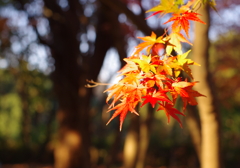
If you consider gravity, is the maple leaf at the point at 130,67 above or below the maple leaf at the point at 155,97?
above

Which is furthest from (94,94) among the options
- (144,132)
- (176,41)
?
(176,41)

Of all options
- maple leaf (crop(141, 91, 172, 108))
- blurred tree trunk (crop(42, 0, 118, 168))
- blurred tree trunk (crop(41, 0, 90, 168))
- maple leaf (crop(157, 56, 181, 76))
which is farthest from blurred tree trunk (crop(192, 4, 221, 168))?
blurred tree trunk (crop(41, 0, 90, 168))

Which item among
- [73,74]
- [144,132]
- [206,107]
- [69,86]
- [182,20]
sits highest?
[73,74]

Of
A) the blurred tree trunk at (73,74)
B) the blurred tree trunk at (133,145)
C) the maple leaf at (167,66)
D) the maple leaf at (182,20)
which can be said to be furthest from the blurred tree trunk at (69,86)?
the maple leaf at (167,66)

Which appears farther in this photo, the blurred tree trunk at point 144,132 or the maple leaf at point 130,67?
the blurred tree trunk at point 144,132

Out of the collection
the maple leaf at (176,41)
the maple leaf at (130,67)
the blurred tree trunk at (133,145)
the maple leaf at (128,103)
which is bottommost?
the blurred tree trunk at (133,145)

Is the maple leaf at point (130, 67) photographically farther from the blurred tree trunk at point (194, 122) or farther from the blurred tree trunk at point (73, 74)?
the blurred tree trunk at point (73, 74)

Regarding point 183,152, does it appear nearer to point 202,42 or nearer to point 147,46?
point 202,42

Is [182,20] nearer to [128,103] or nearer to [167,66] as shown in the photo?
[167,66]
